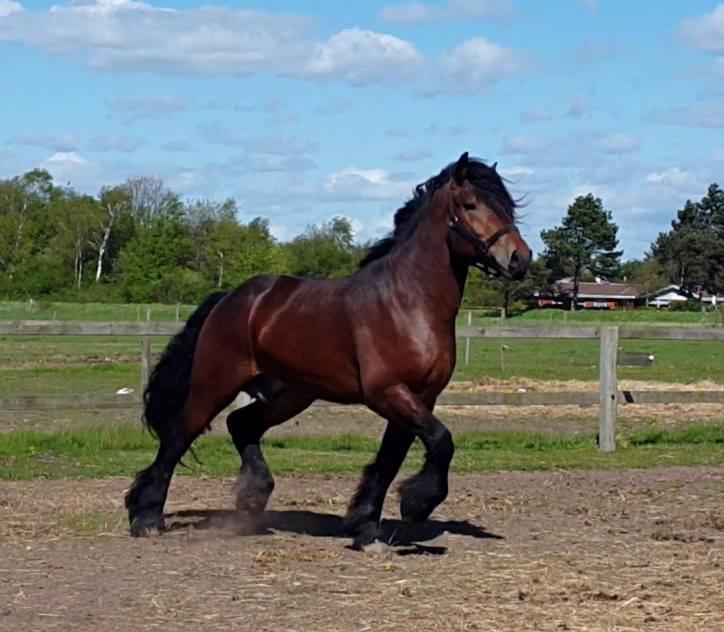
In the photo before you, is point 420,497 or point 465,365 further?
point 465,365

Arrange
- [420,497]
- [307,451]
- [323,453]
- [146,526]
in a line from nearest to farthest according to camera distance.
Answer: [420,497]
[146,526]
[323,453]
[307,451]

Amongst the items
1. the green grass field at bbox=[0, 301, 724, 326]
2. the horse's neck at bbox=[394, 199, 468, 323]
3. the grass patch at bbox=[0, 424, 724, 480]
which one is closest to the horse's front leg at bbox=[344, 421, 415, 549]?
the horse's neck at bbox=[394, 199, 468, 323]

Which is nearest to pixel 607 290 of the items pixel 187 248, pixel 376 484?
pixel 187 248

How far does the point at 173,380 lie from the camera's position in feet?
28.9

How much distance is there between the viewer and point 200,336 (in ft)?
28.3

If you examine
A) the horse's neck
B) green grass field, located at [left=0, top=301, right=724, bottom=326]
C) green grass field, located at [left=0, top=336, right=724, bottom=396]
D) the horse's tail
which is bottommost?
green grass field, located at [left=0, top=336, right=724, bottom=396]

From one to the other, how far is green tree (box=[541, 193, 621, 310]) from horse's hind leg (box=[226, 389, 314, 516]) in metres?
78.3

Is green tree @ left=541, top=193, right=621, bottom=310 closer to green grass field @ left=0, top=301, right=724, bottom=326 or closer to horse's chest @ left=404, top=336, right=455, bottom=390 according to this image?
green grass field @ left=0, top=301, right=724, bottom=326

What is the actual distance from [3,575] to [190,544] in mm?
1393

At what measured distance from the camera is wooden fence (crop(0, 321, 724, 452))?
12.9 metres

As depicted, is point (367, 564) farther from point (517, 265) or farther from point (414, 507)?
point (517, 265)

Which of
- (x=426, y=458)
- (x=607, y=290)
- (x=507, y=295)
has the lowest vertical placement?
(x=426, y=458)

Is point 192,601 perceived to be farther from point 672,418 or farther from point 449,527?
point 672,418

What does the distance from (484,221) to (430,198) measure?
1.74ft
